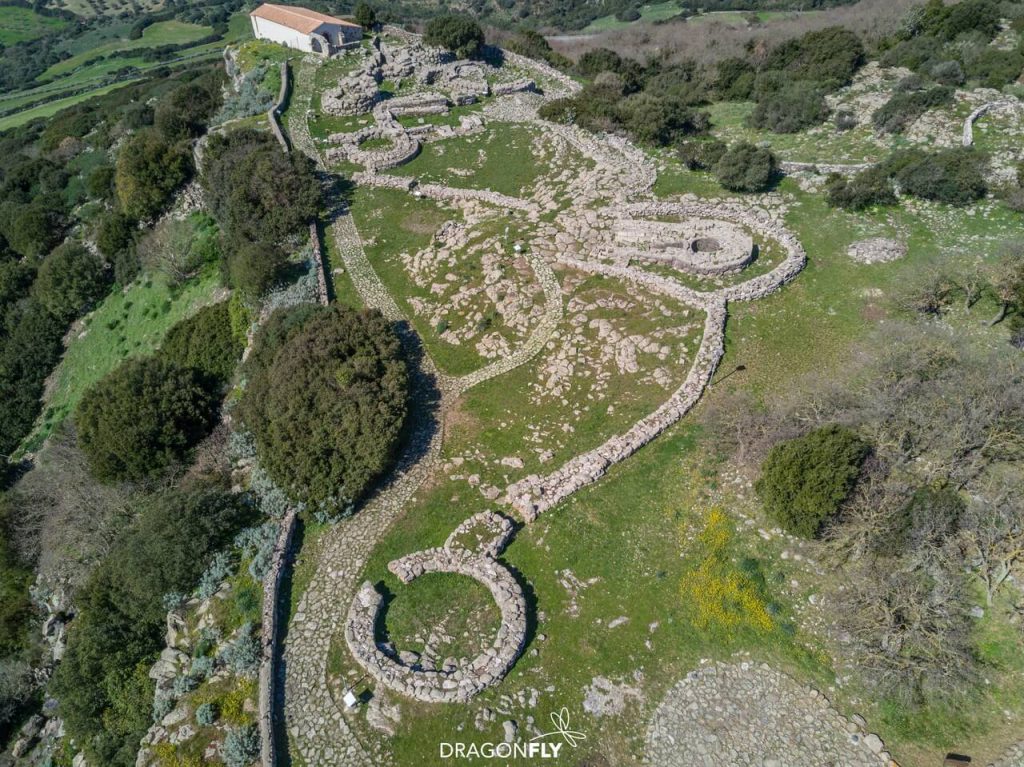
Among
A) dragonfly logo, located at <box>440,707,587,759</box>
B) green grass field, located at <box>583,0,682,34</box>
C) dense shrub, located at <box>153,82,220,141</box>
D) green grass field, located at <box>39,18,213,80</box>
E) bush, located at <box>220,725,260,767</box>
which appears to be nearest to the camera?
bush, located at <box>220,725,260,767</box>

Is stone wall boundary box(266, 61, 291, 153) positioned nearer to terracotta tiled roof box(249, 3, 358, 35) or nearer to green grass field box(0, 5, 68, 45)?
terracotta tiled roof box(249, 3, 358, 35)

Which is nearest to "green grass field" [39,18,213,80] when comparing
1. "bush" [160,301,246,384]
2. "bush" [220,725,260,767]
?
"bush" [160,301,246,384]

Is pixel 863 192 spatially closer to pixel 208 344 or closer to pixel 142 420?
pixel 208 344

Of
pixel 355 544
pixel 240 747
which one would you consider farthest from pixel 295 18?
pixel 240 747

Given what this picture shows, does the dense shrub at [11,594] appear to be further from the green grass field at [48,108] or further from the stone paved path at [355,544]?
the green grass field at [48,108]

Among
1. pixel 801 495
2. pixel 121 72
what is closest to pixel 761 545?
pixel 801 495

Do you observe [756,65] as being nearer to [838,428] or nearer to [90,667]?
[838,428]
